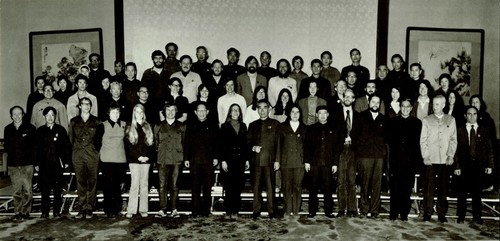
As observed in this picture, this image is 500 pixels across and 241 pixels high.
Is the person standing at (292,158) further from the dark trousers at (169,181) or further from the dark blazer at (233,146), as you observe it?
the dark trousers at (169,181)

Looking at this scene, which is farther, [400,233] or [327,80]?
[327,80]

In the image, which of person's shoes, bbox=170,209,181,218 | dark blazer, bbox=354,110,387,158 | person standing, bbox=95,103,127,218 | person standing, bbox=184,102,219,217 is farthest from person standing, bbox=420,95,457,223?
person standing, bbox=95,103,127,218

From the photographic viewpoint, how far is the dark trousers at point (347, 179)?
561 centimetres

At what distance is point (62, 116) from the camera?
6465 millimetres

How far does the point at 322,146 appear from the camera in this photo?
5.51 meters

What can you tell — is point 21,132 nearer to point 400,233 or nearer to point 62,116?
point 62,116

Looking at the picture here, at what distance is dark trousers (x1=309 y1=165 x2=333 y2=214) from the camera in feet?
18.2

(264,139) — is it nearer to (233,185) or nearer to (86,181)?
(233,185)

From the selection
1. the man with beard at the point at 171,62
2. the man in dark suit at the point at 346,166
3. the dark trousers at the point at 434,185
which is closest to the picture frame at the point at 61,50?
the man with beard at the point at 171,62

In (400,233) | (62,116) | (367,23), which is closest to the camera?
(400,233)

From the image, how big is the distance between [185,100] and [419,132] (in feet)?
10.2

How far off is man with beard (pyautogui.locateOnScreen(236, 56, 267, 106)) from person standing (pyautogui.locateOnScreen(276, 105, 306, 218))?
147 cm

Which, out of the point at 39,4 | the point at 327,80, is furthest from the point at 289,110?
the point at 39,4

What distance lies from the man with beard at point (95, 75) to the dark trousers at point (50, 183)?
159cm
